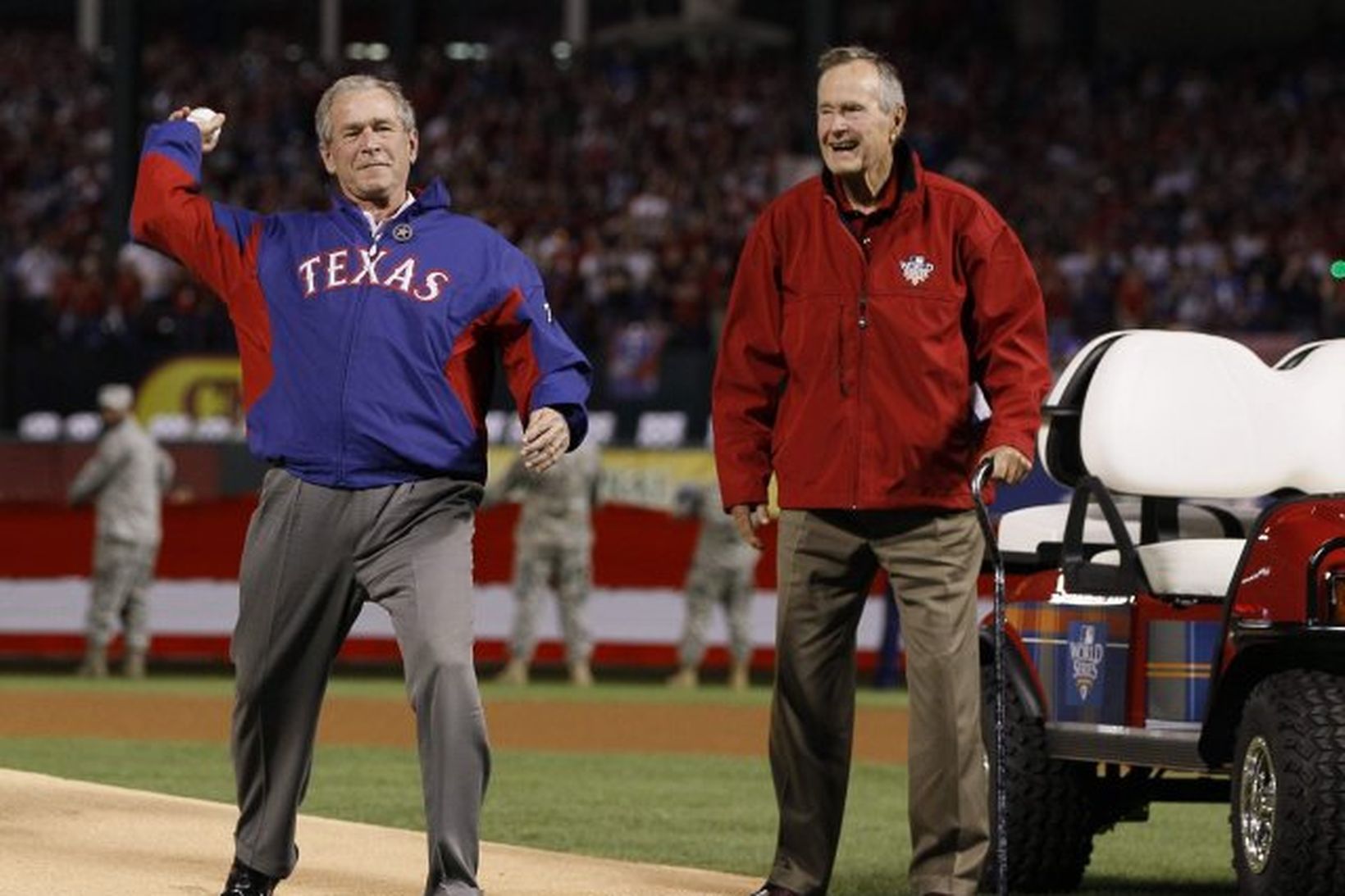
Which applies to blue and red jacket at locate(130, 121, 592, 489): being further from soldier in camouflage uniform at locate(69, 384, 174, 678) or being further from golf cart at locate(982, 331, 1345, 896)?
soldier in camouflage uniform at locate(69, 384, 174, 678)

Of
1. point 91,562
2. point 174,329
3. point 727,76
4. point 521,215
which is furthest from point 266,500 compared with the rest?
point 727,76

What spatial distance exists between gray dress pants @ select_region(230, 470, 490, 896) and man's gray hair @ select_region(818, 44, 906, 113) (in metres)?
1.38

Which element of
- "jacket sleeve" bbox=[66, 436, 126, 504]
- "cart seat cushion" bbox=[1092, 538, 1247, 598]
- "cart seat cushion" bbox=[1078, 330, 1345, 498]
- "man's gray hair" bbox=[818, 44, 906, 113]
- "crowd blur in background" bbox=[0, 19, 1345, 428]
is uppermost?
"crowd blur in background" bbox=[0, 19, 1345, 428]

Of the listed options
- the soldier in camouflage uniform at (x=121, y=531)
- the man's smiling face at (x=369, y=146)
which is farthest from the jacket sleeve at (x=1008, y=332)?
the soldier in camouflage uniform at (x=121, y=531)

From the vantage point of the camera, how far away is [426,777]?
717 centimetres

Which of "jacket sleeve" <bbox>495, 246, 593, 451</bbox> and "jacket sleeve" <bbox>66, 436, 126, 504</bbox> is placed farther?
"jacket sleeve" <bbox>66, 436, 126, 504</bbox>

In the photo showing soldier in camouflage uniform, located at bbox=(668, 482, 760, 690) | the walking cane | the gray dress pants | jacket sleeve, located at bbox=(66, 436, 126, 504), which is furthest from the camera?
jacket sleeve, located at bbox=(66, 436, 126, 504)

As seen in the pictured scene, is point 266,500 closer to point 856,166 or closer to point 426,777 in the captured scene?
point 426,777

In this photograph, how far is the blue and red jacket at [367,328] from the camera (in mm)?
7266

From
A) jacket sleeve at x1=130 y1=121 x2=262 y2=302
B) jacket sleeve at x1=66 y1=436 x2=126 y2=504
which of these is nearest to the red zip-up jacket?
jacket sleeve at x1=130 y1=121 x2=262 y2=302

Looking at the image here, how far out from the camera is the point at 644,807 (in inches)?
512

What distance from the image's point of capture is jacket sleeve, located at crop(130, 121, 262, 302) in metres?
7.40

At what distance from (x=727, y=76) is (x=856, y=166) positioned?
1237 inches

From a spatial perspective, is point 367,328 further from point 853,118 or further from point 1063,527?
point 1063,527
